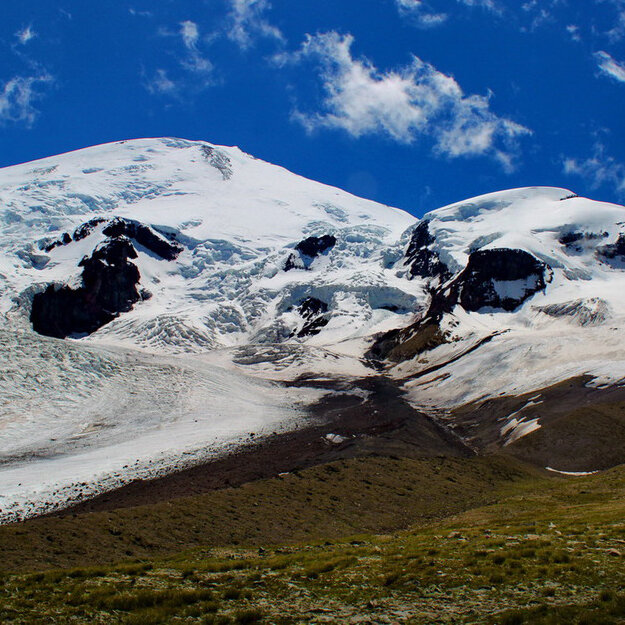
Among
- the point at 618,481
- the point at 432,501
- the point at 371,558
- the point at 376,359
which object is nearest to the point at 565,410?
the point at 618,481

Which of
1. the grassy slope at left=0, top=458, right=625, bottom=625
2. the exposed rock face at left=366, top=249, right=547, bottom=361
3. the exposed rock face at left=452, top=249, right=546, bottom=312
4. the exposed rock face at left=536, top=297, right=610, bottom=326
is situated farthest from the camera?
the exposed rock face at left=452, top=249, right=546, bottom=312

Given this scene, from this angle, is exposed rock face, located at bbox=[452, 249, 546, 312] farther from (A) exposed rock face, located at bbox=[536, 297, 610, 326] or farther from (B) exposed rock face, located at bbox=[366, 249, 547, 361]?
(A) exposed rock face, located at bbox=[536, 297, 610, 326]

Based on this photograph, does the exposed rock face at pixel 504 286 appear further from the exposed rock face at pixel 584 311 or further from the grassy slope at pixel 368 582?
the grassy slope at pixel 368 582

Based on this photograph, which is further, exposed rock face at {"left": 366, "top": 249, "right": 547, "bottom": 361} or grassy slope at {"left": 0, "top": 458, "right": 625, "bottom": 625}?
exposed rock face at {"left": 366, "top": 249, "right": 547, "bottom": 361}

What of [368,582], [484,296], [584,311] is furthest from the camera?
[484,296]

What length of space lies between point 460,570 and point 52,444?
6373 cm

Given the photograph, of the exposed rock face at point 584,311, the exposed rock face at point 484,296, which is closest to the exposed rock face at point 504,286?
the exposed rock face at point 484,296

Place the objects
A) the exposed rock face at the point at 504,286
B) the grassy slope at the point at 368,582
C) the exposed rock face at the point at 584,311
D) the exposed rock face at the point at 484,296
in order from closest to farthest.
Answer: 1. the grassy slope at the point at 368,582
2. the exposed rock face at the point at 584,311
3. the exposed rock face at the point at 484,296
4. the exposed rock face at the point at 504,286

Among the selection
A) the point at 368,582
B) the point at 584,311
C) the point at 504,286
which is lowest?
the point at 368,582

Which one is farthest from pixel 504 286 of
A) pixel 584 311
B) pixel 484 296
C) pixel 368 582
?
pixel 368 582

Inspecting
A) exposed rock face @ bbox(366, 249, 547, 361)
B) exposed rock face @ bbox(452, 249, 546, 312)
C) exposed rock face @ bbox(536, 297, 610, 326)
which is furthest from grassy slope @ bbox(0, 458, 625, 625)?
exposed rock face @ bbox(452, 249, 546, 312)

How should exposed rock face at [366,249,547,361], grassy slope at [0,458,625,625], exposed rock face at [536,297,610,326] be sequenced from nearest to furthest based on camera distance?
grassy slope at [0,458,625,625]
exposed rock face at [536,297,610,326]
exposed rock face at [366,249,547,361]

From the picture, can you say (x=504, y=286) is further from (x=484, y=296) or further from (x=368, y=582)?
(x=368, y=582)

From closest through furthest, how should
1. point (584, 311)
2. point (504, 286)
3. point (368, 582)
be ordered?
point (368, 582) → point (584, 311) → point (504, 286)
